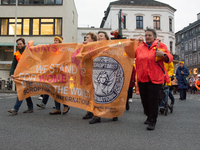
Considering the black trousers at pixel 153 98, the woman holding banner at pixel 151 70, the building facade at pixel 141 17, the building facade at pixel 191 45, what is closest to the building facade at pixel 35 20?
the building facade at pixel 141 17

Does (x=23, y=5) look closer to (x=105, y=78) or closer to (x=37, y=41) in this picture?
(x=37, y=41)

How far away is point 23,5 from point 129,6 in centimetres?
1886

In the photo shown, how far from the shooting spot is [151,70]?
163 inches

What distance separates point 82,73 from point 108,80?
72 centimetres

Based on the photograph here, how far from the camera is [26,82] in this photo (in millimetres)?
5656

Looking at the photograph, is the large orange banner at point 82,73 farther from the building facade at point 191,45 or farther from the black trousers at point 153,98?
the building facade at point 191,45

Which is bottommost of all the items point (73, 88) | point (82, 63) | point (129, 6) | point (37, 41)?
point (73, 88)

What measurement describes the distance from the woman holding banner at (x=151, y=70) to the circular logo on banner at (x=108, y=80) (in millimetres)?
507

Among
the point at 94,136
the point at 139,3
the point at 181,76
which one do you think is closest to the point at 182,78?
the point at 181,76

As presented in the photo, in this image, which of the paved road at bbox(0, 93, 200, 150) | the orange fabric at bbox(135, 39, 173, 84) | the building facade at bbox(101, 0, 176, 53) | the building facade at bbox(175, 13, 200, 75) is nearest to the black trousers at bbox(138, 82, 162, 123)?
the orange fabric at bbox(135, 39, 173, 84)

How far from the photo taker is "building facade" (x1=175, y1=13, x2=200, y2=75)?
58275 mm

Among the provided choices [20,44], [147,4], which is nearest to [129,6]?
[147,4]

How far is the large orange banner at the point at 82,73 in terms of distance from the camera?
15.3 ft

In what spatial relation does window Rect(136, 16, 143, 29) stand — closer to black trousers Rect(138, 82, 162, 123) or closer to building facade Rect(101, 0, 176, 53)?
building facade Rect(101, 0, 176, 53)
